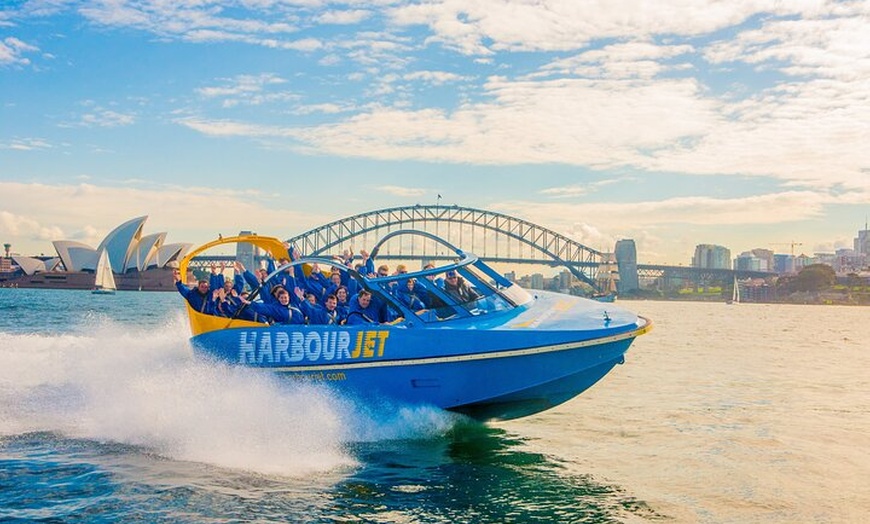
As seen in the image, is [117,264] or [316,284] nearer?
[316,284]

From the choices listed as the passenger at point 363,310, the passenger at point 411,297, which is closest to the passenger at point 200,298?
the passenger at point 363,310

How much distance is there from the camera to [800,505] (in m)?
8.41

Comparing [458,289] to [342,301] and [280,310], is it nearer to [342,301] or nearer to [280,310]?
[342,301]

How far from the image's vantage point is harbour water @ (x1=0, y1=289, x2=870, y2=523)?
779 cm

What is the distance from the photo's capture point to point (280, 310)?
1027 centimetres

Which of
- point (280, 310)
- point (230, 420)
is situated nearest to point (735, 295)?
point (280, 310)

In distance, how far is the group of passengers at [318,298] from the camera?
32.7 ft

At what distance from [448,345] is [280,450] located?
2.15 metres

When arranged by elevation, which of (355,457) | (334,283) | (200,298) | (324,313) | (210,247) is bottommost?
(355,457)

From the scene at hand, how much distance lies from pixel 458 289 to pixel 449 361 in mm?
1164

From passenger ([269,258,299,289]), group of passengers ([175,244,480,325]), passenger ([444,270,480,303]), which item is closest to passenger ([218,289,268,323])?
group of passengers ([175,244,480,325])

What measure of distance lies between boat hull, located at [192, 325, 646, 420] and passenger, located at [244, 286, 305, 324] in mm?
349

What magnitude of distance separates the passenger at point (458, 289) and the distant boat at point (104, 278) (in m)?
89.8

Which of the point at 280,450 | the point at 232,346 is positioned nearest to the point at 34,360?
the point at 232,346
